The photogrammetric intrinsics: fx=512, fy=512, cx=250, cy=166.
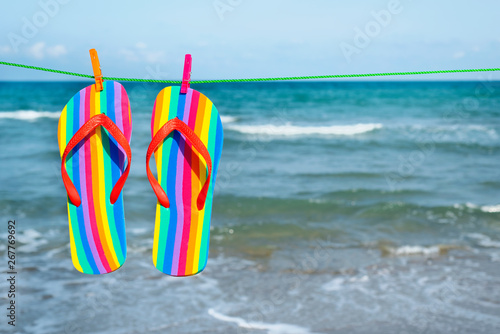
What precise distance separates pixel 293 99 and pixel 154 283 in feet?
→ 74.2

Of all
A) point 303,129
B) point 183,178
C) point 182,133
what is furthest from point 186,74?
point 303,129

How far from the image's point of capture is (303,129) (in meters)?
14.9

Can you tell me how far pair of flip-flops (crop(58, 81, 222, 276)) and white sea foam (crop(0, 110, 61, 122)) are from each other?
16416 mm

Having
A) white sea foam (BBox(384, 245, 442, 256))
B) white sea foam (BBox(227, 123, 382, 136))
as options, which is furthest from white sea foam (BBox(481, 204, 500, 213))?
white sea foam (BBox(227, 123, 382, 136))

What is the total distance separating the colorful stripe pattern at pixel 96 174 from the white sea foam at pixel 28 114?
1638cm

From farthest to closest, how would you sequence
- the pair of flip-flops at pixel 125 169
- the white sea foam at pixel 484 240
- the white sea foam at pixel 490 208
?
the white sea foam at pixel 490 208 → the white sea foam at pixel 484 240 → the pair of flip-flops at pixel 125 169

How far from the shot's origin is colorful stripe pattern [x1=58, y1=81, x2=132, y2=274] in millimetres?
2373

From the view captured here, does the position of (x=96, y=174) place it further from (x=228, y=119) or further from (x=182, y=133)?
(x=228, y=119)

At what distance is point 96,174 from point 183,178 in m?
0.43

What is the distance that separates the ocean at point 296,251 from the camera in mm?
3909

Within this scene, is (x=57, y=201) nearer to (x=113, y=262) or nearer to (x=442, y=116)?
(x=113, y=262)

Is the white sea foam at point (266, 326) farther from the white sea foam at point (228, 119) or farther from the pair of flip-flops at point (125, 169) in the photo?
the white sea foam at point (228, 119)

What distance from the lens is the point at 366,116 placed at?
18.8m

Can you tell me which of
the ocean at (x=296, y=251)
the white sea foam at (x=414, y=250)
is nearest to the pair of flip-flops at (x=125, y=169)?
the ocean at (x=296, y=251)
